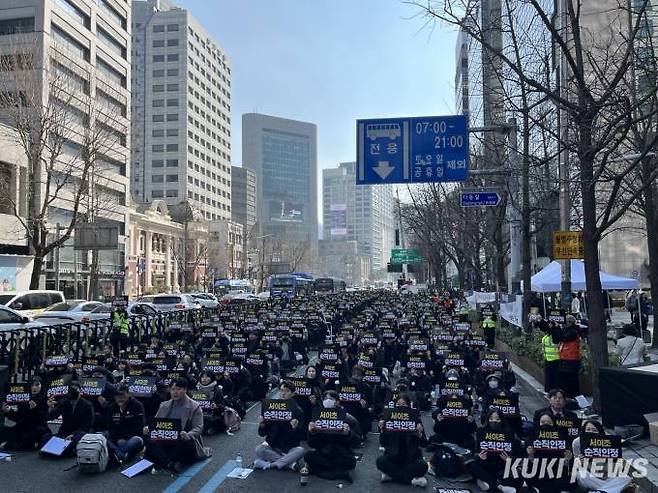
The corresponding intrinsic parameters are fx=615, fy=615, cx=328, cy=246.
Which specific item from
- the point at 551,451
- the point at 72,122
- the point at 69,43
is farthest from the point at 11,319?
the point at 69,43

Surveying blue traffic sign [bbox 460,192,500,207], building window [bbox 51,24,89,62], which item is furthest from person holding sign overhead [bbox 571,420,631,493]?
building window [bbox 51,24,89,62]

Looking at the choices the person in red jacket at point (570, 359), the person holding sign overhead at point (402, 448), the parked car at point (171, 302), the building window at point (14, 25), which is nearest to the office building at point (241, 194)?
the building window at point (14, 25)

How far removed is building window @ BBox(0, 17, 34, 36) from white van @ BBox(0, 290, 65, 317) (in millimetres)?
32359

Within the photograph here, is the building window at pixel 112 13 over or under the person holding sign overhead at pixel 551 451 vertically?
over

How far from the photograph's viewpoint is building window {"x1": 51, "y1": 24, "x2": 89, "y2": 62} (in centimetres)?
5145

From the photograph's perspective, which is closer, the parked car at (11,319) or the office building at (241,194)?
the parked car at (11,319)

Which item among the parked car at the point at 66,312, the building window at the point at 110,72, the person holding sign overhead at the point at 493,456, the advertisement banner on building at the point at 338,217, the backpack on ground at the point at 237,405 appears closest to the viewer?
the person holding sign overhead at the point at 493,456

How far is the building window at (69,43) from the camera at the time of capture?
51.5m

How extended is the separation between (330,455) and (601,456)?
3311 millimetres

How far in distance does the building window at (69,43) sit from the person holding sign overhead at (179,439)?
161ft

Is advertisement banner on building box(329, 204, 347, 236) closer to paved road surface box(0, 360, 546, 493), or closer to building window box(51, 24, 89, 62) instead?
building window box(51, 24, 89, 62)

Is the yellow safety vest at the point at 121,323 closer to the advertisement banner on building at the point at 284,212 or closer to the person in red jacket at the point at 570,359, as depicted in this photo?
the person in red jacket at the point at 570,359

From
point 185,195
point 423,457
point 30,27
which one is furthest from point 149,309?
point 185,195

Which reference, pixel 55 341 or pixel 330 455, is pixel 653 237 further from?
pixel 55 341
